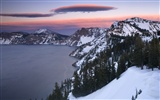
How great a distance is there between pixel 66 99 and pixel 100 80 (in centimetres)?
1373

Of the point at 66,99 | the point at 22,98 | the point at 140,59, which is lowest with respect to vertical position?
the point at 22,98

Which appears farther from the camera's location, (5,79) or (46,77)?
(46,77)

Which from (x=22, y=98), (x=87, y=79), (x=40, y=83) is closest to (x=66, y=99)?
(x=87, y=79)

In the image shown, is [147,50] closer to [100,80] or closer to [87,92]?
[100,80]

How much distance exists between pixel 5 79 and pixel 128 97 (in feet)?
304

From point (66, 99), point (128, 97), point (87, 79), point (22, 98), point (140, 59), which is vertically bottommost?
point (22, 98)

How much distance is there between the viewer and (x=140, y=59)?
52656 mm

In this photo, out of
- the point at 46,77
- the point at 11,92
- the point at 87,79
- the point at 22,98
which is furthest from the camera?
the point at 46,77

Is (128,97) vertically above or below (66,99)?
above

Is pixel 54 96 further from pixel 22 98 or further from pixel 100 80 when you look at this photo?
pixel 22 98

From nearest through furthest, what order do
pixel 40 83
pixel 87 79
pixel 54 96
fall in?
1. pixel 54 96
2. pixel 87 79
3. pixel 40 83

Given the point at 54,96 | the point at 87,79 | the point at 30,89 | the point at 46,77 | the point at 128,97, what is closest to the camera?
the point at 128,97

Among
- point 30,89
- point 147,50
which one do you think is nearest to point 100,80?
point 147,50

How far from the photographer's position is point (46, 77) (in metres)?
118
